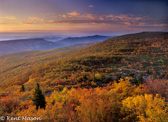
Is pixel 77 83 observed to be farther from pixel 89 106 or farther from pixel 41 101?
pixel 89 106

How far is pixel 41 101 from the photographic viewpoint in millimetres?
18469

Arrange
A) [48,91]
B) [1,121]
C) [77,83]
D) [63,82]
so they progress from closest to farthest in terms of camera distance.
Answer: [1,121], [48,91], [77,83], [63,82]

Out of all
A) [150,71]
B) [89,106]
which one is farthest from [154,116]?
[150,71]

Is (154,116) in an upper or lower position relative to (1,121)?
upper

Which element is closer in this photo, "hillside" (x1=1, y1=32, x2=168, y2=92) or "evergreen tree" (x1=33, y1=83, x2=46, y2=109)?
"evergreen tree" (x1=33, y1=83, x2=46, y2=109)

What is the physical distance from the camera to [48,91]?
30906 mm

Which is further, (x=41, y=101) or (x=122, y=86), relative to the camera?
(x=122, y=86)

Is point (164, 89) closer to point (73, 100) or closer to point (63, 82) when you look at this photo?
point (73, 100)

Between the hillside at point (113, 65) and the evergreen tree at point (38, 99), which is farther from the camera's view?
the hillside at point (113, 65)

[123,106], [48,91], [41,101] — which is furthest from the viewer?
[48,91]

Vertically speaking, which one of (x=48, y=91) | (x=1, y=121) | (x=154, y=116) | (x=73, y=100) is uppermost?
(x=154, y=116)

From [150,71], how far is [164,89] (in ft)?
65.3

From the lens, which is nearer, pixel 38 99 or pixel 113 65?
pixel 38 99

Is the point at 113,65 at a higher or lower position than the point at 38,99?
lower
